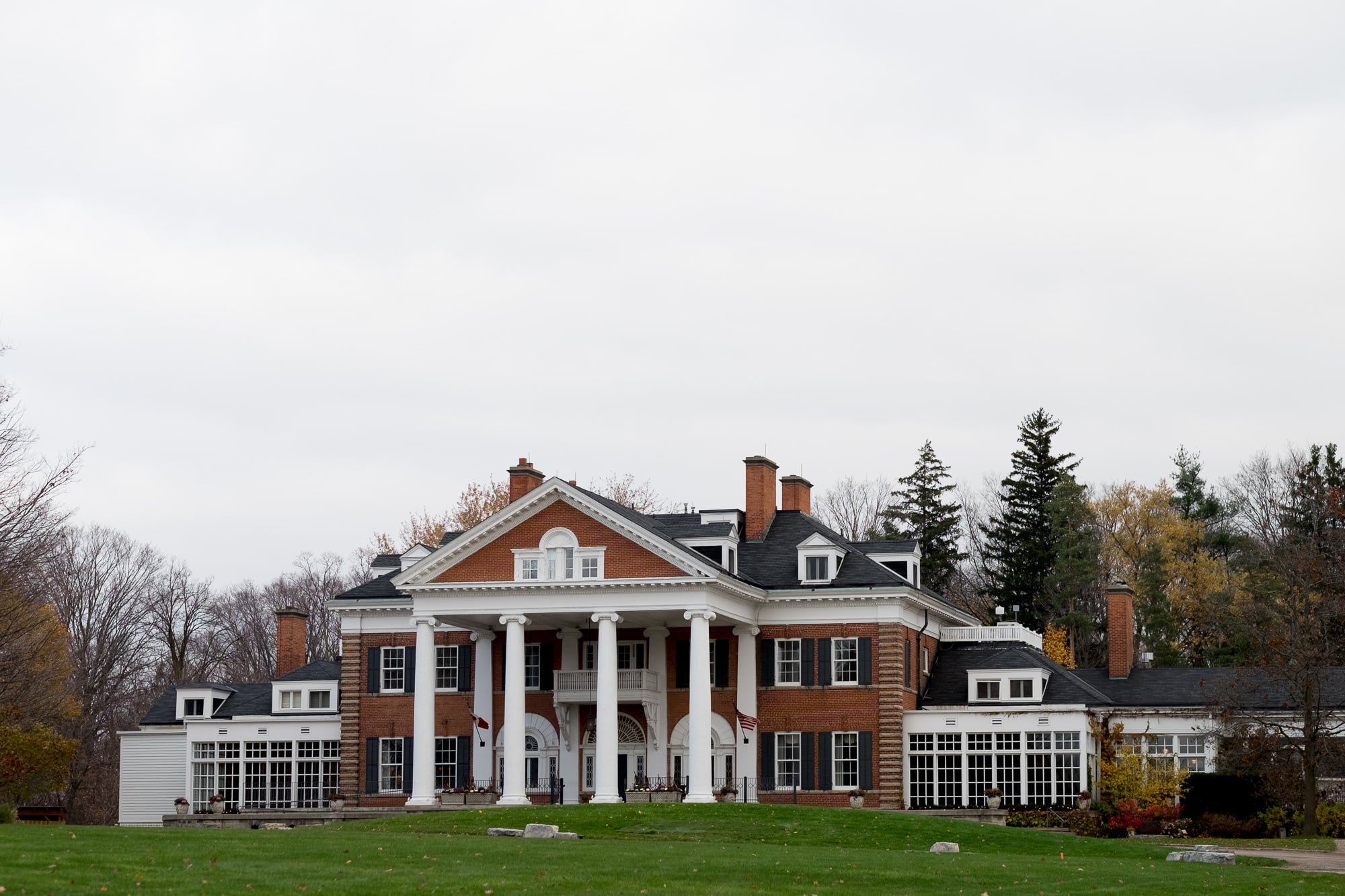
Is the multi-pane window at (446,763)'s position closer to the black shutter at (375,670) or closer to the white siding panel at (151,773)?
the black shutter at (375,670)

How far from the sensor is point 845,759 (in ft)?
178

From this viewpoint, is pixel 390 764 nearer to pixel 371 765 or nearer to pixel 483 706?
pixel 371 765

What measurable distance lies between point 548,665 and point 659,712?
429 cm

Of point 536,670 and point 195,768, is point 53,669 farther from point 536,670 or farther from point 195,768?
point 536,670

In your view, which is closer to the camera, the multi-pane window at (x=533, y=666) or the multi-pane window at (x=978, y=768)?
the multi-pane window at (x=978, y=768)

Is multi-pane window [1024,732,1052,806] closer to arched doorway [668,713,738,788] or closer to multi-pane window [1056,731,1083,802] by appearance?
multi-pane window [1056,731,1083,802]

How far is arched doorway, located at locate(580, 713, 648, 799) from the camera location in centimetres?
5659

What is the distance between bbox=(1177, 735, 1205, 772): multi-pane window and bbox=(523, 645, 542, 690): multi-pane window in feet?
68.3

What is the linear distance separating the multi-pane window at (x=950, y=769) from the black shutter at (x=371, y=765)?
18986mm

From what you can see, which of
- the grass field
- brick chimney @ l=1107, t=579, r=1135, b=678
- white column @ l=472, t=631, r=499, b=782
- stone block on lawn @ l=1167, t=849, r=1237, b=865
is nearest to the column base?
white column @ l=472, t=631, r=499, b=782

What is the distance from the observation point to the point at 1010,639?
5966cm

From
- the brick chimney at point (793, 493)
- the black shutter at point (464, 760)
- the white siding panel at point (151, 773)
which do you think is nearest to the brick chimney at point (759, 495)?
the brick chimney at point (793, 493)

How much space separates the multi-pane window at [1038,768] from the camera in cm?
5303

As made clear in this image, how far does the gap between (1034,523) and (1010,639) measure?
85.5ft
